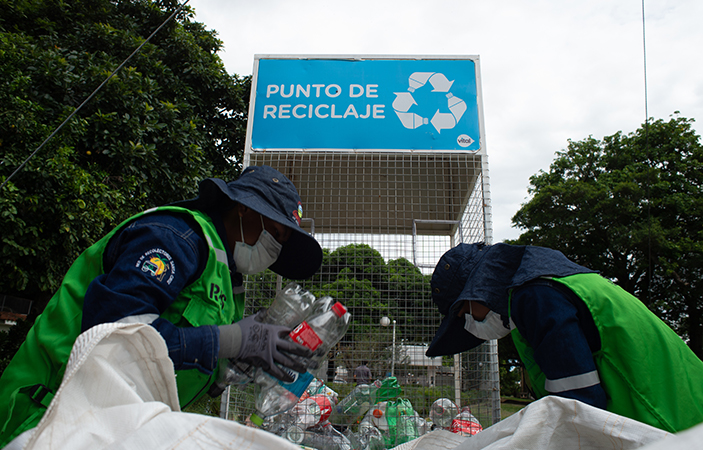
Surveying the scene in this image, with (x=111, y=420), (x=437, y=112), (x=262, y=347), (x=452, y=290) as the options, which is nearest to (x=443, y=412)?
(x=452, y=290)

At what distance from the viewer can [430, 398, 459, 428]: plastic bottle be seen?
316 cm

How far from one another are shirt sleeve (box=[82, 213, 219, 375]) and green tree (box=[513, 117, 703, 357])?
53.9ft

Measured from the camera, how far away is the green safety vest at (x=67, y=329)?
1.17 meters

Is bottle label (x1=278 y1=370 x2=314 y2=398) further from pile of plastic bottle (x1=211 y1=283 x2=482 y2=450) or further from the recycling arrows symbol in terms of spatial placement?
the recycling arrows symbol

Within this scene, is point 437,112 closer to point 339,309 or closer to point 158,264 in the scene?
point 339,309

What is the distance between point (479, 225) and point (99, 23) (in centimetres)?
778

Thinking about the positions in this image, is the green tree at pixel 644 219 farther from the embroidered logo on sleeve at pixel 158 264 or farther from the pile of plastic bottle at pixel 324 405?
the embroidered logo on sleeve at pixel 158 264

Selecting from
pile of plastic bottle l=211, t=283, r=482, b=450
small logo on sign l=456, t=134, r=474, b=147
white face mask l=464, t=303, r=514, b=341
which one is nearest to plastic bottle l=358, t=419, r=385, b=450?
pile of plastic bottle l=211, t=283, r=482, b=450

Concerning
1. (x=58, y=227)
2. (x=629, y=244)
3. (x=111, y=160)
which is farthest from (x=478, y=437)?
(x=629, y=244)

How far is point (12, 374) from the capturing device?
1.28 meters

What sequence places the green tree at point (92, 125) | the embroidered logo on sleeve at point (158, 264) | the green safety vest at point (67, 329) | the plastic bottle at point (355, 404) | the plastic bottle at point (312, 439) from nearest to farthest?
the green safety vest at point (67, 329), the embroidered logo on sleeve at point (158, 264), the plastic bottle at point (312, 439), the plastic bottle at point (355, 404), the green tree at point (92, 125)

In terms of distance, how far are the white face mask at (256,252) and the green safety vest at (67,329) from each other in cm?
28

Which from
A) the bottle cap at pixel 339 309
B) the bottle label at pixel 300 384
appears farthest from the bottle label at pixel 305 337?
the bottle label at pixel 300 384

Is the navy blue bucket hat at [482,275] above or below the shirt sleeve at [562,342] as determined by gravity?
above
